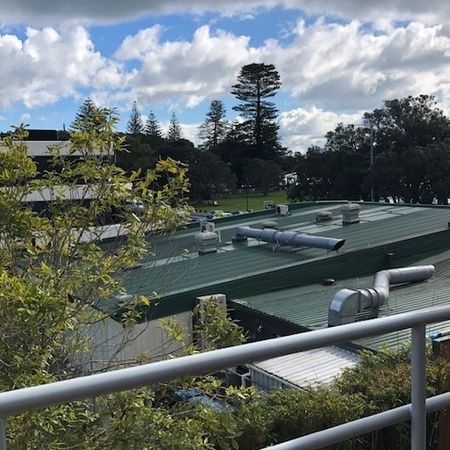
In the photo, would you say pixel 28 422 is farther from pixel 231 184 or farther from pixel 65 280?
pixel 231 184

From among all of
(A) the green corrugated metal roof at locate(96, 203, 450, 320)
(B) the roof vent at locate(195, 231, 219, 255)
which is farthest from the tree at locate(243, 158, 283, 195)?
(B) the roof vent at locate(195, 231, 219, 255)

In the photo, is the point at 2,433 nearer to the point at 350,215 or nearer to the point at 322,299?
the point at 322,299

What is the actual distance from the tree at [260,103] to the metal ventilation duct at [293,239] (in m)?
64.9

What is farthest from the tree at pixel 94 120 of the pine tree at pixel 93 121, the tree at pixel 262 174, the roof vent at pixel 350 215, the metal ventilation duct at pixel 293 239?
the tree at pixel 262 174

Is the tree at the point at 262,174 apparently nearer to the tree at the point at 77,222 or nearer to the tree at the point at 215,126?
the tree at the point at 215,126

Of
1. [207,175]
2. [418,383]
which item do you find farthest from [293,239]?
[207,175]

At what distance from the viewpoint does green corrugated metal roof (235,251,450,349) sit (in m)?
11.8

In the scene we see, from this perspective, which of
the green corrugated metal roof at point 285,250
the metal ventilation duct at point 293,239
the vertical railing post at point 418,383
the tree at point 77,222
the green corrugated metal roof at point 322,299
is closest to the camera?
the vertical railing post at point 418,383

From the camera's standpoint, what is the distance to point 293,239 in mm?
16531

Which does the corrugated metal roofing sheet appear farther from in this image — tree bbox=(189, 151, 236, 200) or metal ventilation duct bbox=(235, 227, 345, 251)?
tree bbox=(189, 151, 236, 200)

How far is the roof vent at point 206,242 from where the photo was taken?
17.5m

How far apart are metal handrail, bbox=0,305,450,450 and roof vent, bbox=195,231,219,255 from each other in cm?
1585

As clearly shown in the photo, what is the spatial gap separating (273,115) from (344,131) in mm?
33806

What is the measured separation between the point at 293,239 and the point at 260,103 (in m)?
69.2
